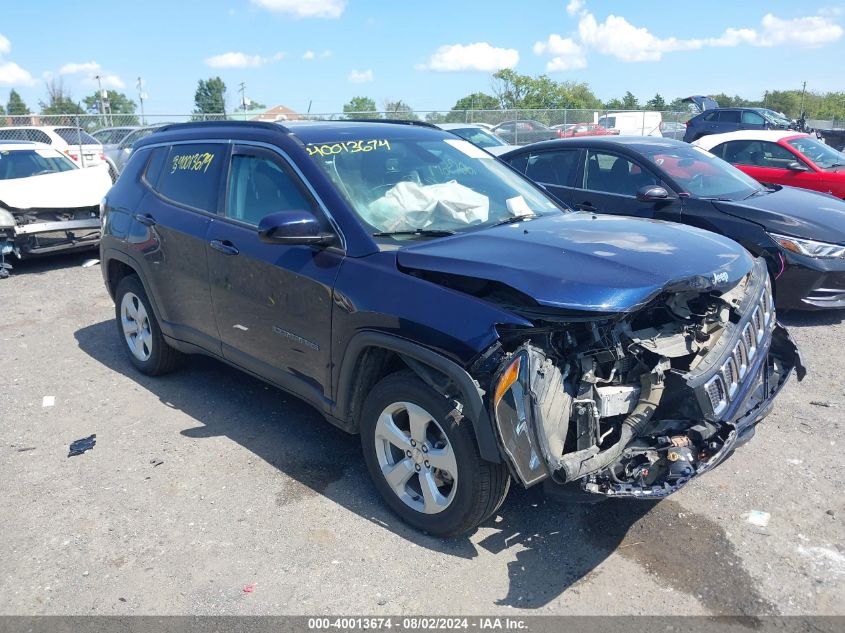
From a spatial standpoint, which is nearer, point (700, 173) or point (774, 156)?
point (700, 173)

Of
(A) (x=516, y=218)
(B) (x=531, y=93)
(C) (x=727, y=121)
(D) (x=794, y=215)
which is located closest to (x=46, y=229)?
(A) (x=516, y=218)

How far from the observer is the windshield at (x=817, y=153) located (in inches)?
417

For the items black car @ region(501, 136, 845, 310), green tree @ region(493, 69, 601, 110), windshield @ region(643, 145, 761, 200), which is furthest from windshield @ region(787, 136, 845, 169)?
green tree @ region(493, 69, 601, 110)

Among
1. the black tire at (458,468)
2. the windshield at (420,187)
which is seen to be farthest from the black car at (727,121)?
the black tire at (458,468)

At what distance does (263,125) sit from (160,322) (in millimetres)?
1753

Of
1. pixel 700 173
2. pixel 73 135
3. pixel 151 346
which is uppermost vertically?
pixel 73 135

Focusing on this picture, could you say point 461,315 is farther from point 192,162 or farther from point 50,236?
point 50,236

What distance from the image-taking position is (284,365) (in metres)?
4.08

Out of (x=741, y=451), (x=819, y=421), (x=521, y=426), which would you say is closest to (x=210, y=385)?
(x=521, y=426)

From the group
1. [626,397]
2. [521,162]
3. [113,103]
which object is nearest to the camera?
[626,397]

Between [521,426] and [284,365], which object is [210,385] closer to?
[284,365]

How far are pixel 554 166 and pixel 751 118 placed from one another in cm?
1800

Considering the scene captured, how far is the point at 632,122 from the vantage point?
Answer: 29328 millimetres

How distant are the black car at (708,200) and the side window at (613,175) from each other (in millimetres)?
10
